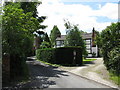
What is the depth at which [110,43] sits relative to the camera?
13.5 metres

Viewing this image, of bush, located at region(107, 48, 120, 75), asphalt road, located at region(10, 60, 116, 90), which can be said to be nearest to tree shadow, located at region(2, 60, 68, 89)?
asphalt road, located at region(10, 60, 116, 90)

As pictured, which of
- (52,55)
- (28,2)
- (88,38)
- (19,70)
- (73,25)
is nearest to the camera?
(19,70)

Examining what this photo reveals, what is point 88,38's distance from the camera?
157 feet

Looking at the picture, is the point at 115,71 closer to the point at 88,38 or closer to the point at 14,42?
the point at 14,42

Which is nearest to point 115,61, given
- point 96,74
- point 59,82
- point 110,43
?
point 96,74

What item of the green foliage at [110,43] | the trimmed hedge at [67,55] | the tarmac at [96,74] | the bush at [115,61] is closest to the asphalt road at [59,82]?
the tarmac at [96,74]

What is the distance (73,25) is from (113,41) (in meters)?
17.4

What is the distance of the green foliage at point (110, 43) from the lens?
A: 11807mm

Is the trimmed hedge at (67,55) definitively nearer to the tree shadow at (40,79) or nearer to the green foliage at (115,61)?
the tree shadow at (40,79)

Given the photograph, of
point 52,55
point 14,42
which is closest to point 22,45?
point 14,42

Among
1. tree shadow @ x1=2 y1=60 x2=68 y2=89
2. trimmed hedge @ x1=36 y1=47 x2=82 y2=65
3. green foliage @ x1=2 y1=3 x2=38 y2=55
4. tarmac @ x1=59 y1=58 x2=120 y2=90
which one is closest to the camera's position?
tree shadow @ x1=2 y1=60 x2=68 y2=89

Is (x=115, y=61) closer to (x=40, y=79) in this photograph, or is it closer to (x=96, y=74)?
(x=96, y=74)

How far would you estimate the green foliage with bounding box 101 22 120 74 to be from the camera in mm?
11807

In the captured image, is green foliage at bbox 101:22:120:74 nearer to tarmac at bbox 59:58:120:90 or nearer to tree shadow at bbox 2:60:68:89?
tarmac at bbox 59:58:120:90
